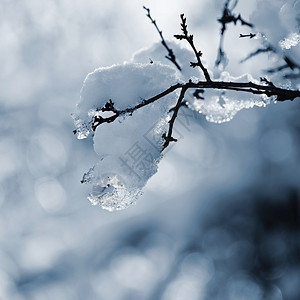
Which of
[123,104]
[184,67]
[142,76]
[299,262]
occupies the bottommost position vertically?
[299,262]

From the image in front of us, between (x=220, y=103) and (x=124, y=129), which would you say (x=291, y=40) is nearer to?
(x=220, y=103)

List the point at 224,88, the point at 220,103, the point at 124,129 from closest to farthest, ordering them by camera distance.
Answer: the point at 224,88
the point at 124,129
the point at 220,103

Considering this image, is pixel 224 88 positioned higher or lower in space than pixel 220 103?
lower

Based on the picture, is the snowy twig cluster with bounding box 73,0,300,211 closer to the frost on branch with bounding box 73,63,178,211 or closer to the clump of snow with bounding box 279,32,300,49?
the frost on branch with bounding box 73,63,178,211

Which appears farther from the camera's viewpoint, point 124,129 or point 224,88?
point 124,129

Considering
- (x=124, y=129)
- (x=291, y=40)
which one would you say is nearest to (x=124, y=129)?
(x=124, y=129)

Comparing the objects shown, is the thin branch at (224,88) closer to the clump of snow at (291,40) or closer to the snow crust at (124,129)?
the snow crust at (124,129)

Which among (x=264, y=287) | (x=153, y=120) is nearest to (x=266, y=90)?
(x=153, y=120)

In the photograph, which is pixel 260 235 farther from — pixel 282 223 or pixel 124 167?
pixel 124 167
